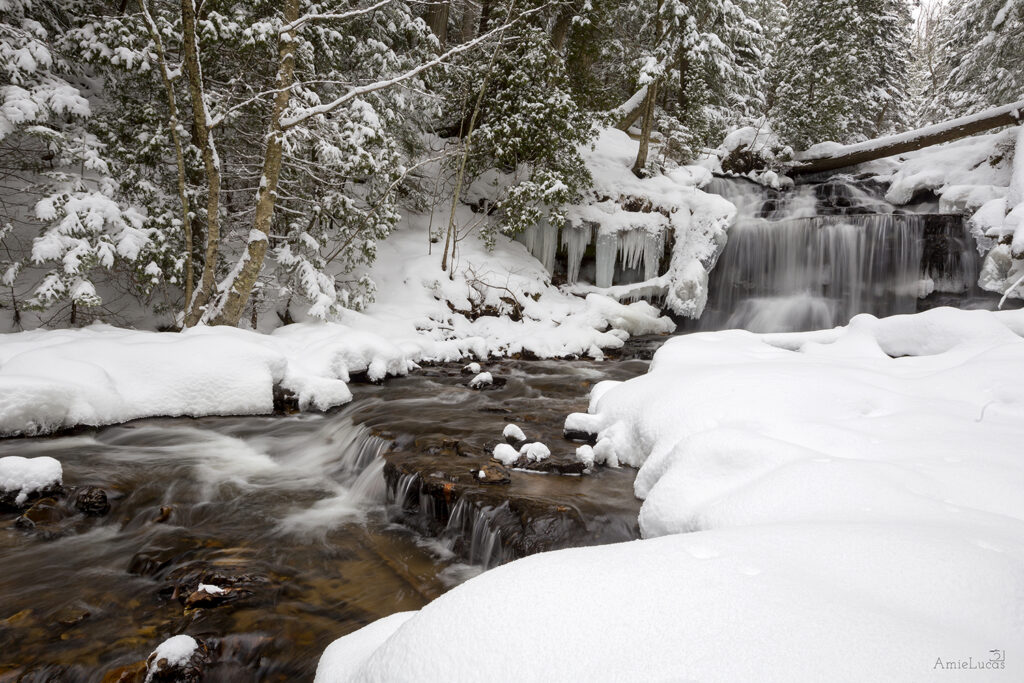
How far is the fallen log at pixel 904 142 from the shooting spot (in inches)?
402

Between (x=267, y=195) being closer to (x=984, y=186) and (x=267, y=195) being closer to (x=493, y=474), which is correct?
(x=493, y=474)

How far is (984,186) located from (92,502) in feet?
46.9

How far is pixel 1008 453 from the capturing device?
248 centimetres

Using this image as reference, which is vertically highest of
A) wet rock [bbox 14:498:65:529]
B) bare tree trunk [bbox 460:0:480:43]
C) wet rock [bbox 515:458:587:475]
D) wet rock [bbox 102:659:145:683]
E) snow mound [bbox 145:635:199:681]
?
bare tree trunk [bbox 460:0:480:43]

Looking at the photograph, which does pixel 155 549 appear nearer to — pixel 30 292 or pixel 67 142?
pixel 67 142

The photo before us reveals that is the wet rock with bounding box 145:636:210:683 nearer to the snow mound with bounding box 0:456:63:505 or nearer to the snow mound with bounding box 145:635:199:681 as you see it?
the snow mound with bounding box 145:635:199:681

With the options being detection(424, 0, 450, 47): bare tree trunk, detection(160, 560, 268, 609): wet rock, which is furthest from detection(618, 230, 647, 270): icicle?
detection(160, 560, 268, 609): wet rock

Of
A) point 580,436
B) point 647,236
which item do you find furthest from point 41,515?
point 647,236

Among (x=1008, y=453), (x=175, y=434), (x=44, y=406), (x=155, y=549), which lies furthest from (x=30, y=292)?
(x=1008, y=453)

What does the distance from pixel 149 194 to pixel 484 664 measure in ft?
27.2

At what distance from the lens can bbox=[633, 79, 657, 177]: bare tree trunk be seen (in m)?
12.4

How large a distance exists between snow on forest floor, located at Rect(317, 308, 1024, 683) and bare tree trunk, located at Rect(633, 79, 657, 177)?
11152 mm

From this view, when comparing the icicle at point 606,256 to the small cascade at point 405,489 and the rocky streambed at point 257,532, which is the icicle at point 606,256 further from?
the small cascade at point 405,489

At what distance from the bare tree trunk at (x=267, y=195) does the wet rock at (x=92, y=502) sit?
3656 mm
